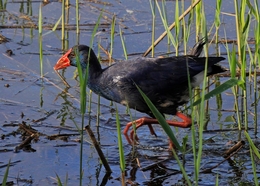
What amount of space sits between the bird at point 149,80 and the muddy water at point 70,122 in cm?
23

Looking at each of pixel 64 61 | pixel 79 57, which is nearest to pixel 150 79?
pixel 79 57

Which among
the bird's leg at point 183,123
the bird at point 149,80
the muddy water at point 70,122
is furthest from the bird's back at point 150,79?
the muddy water at point 70,122

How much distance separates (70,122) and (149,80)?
0.79 meters

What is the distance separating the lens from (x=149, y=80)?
518 centimetres

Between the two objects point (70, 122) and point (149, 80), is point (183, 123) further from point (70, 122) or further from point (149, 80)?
point (70, 122)

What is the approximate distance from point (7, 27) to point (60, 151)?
11.0 feet

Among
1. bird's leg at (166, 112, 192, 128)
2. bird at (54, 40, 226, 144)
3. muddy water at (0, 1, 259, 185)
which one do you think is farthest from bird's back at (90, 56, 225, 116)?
muddy water at (0, 1, 259, 185)

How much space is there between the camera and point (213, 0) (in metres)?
8.49

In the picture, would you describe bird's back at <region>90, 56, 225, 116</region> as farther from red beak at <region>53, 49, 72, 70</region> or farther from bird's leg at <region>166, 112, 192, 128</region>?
red beak at <region>53, 49, 72, 70</region>

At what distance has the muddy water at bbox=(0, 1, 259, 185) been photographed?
4.45 metres

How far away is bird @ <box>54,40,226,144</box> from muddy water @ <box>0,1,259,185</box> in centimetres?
23

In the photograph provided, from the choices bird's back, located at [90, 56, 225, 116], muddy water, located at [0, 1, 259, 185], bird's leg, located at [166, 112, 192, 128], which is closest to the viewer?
muddy water, located at [0, 1, 259, 185]

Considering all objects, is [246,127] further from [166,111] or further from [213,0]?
[213,0]

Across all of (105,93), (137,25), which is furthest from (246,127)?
(137,25)
